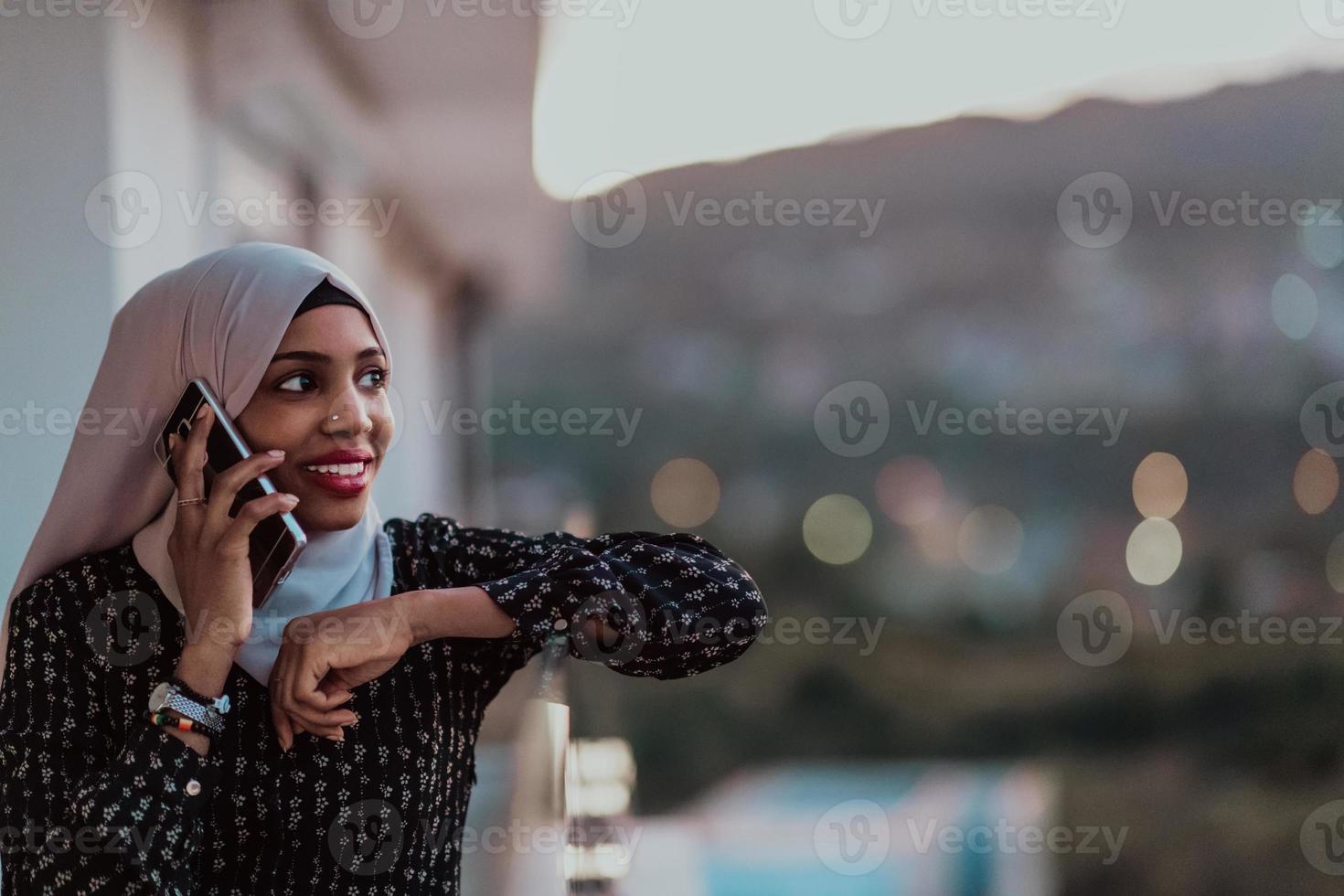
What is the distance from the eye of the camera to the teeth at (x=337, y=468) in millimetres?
901

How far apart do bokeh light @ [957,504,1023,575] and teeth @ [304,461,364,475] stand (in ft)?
26.7

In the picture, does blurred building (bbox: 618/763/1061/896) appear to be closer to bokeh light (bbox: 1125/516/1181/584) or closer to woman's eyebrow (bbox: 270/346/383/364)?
woman's eyebrow (bbox: 270/346/383/364)

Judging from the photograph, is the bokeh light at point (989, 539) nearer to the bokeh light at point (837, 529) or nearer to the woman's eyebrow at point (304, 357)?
the bokeh light at point (837, 529)

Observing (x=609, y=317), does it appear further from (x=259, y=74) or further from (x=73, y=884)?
(x=73, y=884)

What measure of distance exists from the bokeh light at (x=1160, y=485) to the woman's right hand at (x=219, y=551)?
8.39m

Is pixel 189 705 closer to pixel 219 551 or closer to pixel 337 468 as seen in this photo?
pixel 219 551

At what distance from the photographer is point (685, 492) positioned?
7.06m

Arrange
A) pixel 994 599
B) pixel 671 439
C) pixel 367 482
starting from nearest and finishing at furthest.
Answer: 1. pixel 367 482
2. pixel 671 439
3. pixel 994 599

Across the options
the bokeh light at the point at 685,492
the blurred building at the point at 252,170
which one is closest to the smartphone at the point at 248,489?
the blurred building at the point at 252,170

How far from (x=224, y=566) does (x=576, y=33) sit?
2422 mm

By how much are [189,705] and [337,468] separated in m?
0.21

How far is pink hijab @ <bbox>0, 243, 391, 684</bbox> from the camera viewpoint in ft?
2.89

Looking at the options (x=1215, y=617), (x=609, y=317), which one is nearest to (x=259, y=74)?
(x=609, y=317)

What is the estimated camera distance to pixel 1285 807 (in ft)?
26.9
